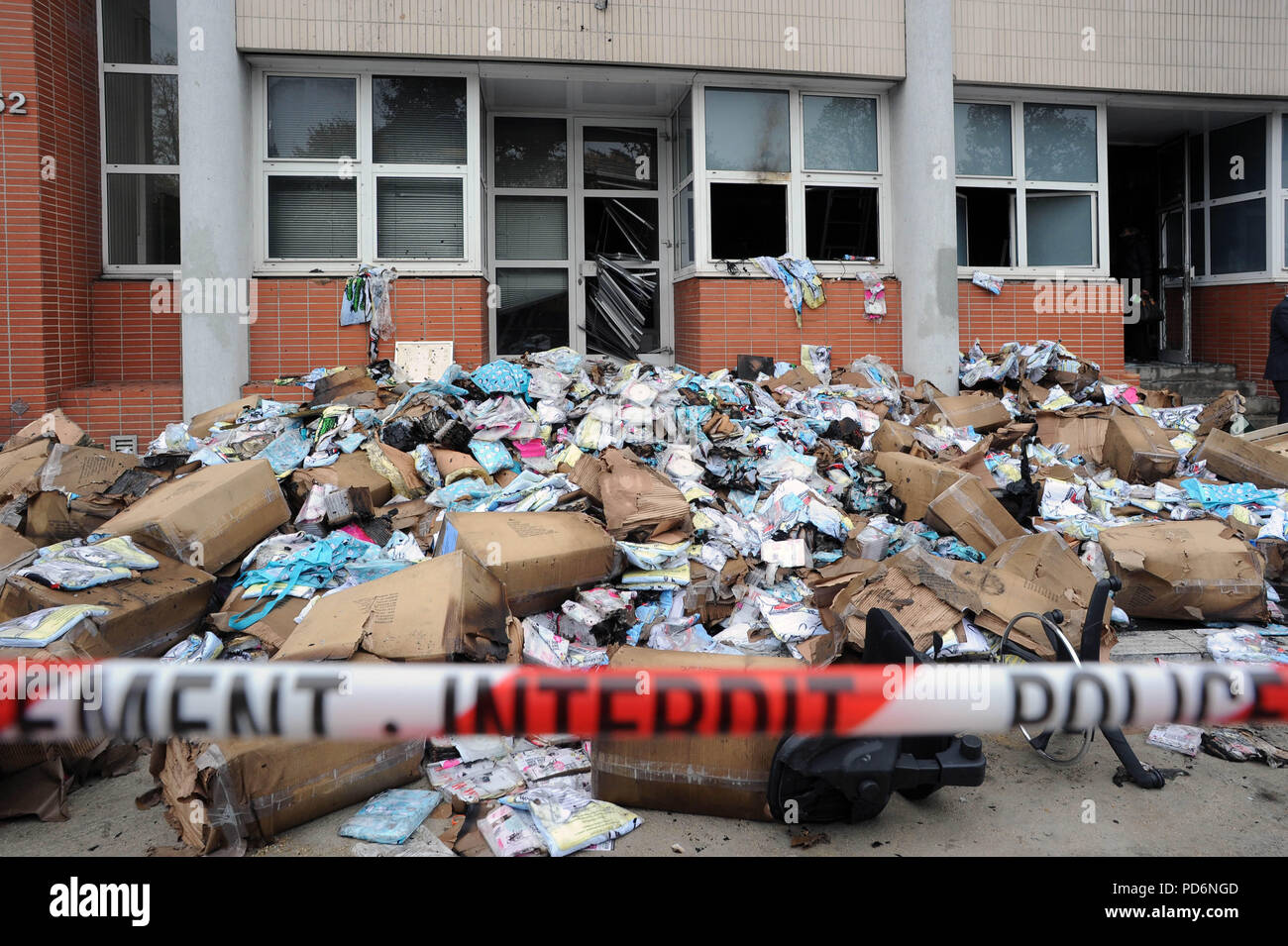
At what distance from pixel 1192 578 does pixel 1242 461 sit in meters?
2.13

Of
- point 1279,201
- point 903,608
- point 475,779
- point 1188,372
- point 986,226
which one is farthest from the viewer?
point 1188,372

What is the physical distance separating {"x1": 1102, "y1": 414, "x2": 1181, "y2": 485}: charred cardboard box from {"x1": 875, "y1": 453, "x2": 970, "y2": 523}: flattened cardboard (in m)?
1.70

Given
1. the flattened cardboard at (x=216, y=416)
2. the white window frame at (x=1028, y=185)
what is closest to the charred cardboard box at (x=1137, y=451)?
the white window frame at (x=1028, y=185)

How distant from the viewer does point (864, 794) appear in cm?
236

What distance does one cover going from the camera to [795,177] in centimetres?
813

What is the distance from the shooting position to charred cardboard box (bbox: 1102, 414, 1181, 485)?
19.5 feet

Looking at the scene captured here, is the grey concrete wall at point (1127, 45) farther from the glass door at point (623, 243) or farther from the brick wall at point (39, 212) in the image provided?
the brick wall at point (39, 212)

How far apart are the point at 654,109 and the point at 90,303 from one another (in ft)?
18.6

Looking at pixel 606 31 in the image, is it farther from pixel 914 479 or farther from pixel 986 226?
pixel 914 479

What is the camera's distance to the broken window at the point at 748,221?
8094mm

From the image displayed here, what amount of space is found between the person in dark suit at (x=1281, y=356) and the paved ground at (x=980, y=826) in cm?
635

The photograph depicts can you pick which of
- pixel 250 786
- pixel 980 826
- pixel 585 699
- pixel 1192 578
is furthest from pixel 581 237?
pixel 585 699

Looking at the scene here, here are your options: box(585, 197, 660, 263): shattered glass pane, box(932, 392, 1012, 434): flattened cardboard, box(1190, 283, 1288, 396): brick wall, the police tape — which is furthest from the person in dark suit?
the police tape
